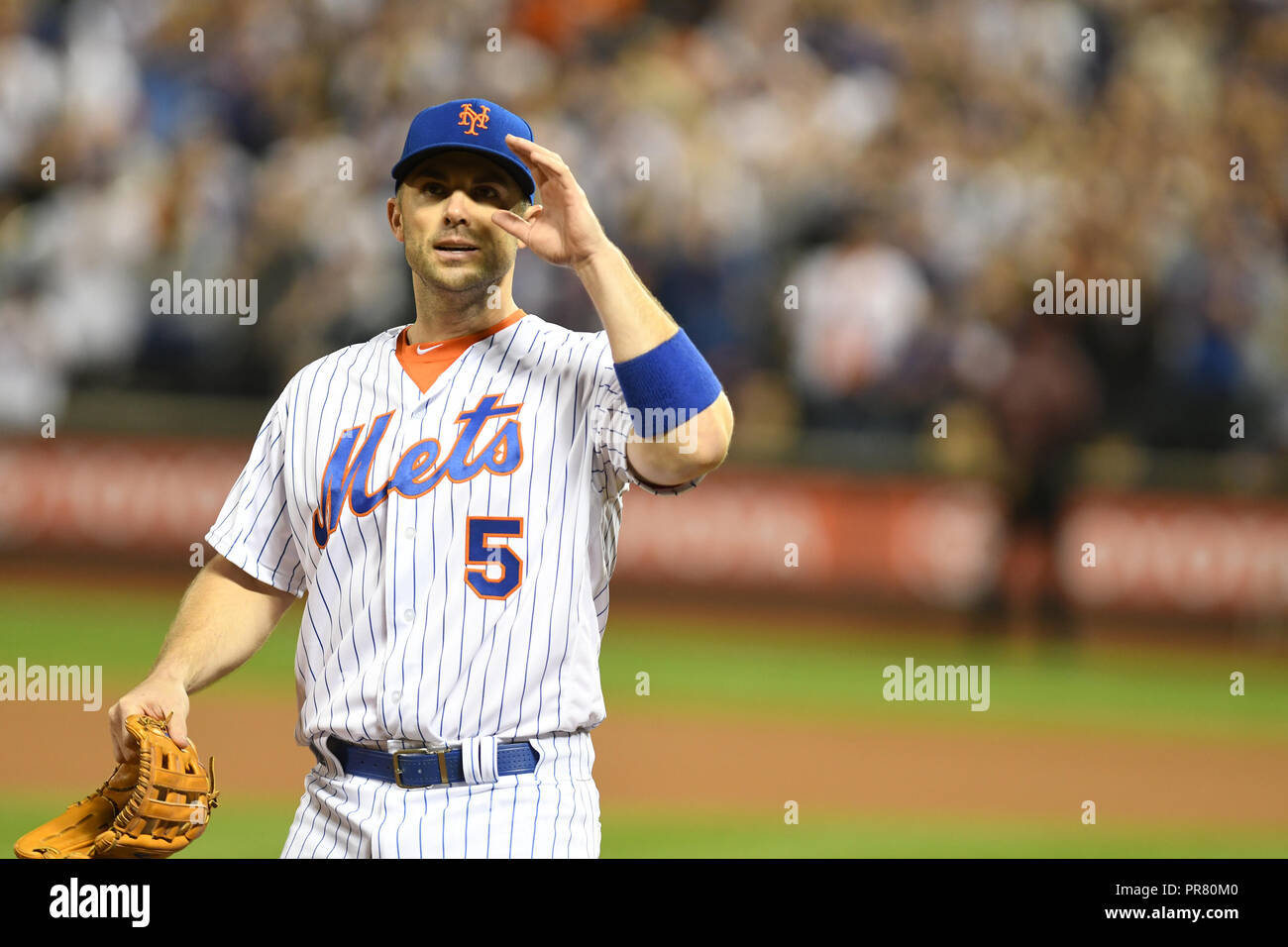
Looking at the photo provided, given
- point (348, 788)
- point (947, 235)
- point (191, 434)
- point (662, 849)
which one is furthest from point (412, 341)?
point (947, 235)

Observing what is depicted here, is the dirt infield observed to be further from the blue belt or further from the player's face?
the player's face

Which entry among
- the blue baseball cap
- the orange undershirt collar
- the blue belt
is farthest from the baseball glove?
the blue baseball cap

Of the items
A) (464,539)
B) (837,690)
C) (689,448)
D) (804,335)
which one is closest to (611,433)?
(689,448)

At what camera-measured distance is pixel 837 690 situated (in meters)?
9.32

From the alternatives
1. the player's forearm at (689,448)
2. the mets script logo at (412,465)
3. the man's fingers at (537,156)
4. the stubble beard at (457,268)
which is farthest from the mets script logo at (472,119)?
the player's forearm at (689,448)

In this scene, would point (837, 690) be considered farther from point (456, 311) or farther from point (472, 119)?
point (472, 119)

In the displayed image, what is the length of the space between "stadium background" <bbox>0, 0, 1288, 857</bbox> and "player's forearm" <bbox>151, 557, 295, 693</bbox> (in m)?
4.88

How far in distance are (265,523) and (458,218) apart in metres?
0.72

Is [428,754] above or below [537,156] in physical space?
below

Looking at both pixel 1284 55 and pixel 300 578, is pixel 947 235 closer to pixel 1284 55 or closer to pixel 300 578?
pixel 1284 55

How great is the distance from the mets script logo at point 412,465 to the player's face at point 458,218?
0.79 ft

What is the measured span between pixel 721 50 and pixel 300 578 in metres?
10.2

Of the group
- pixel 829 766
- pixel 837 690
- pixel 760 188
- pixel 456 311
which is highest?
pixel 760 188

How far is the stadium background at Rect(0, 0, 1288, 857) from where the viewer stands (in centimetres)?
916
